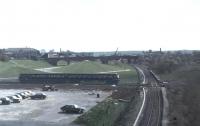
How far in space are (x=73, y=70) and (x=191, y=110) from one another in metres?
65.3

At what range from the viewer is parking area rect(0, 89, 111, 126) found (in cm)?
3931

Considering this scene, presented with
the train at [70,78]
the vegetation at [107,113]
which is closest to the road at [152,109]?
the vegetation at [107,113]

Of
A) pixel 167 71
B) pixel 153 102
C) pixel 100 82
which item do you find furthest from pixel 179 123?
pixel 167 71

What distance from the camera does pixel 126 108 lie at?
46.8 meters

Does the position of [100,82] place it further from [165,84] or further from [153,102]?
[153,102]

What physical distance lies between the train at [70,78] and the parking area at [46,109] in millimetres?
11449

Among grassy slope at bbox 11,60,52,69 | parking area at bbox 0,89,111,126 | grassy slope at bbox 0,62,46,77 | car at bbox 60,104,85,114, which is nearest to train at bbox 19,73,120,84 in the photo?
parking area at bbox 0,89,111,126

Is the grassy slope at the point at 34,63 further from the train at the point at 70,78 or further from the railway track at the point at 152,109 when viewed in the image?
the railway track at the point at 152,109

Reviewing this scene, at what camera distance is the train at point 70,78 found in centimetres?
7569

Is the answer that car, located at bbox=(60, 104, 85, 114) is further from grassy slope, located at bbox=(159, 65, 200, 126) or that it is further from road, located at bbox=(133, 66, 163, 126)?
grassy slope, located at bbox=(159, 65, 200, 126)

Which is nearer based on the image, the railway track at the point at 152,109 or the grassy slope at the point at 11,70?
the railway track at the point at 152,109

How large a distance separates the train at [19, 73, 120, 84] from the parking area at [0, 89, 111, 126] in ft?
37.6

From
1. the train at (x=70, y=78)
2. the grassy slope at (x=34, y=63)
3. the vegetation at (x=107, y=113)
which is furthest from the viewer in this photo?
the grassy slope at (x=34, y=63)

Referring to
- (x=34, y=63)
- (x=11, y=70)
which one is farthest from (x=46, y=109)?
(x=34, y=63)
